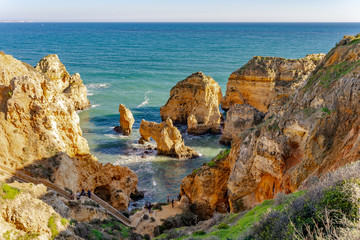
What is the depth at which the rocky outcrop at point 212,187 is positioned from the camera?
23359 mm

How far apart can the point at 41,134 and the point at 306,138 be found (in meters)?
16.3

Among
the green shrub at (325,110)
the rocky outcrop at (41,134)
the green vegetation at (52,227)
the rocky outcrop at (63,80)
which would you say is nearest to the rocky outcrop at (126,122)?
the rocky outcrop at (63,80)

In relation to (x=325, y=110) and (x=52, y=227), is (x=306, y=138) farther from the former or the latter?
(x=52, y=227)

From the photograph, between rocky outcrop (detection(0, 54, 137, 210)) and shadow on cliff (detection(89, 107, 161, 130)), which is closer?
rocky outcrop (detection(0, 54, 137, 210))

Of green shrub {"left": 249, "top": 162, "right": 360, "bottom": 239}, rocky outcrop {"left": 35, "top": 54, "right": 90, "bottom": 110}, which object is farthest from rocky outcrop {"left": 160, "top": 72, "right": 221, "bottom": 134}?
green shrub {"left": 249, "top": 162, "right": 360, "bottom": 239}

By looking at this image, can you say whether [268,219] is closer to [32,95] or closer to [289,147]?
[289,147]

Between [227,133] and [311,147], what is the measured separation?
2811 cm

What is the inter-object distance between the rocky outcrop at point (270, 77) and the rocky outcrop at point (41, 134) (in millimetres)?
30118

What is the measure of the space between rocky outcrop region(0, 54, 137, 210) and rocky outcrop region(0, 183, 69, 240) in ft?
28.2

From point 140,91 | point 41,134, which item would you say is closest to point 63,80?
point 140,91

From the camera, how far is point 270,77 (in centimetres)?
4709

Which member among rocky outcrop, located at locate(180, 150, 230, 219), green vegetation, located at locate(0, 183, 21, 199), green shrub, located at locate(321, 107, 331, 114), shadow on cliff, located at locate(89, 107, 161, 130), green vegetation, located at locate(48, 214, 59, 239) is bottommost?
shadow on cliff, located at locate(89, 107, 161, 130)

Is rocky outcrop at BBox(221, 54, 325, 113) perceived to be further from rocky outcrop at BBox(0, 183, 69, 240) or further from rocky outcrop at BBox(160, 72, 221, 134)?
rocky outcrop at BBox(0, 183, 69, 240)

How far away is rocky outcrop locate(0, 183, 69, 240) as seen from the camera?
36.0 ft
